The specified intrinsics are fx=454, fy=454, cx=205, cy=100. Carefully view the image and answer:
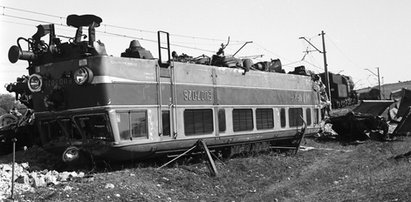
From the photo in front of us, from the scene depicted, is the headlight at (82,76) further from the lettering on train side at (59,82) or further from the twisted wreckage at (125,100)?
the lettering on train side at (59,82)

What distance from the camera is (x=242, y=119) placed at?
41.1ft

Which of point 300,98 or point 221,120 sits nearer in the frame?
point 221,120

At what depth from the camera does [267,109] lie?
44.3 ft

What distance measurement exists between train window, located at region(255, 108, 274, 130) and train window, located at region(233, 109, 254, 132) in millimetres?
394

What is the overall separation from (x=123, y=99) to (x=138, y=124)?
634 millimetres

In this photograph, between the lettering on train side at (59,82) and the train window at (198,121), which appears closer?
the lettering on train side at (59,82)

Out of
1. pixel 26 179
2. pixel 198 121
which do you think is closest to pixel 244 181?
pixel 198 121

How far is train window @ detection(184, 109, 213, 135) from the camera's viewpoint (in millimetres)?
10742

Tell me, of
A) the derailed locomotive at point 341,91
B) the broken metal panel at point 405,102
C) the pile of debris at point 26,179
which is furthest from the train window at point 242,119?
the derailed locomotive at point 341,91

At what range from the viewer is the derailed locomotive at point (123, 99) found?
9.23 m

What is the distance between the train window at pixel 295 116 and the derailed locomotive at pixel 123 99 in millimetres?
2975

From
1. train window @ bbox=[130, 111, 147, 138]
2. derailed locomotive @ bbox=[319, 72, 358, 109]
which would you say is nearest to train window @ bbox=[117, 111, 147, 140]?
train window @ bbox=[130, 111, 147, 138]

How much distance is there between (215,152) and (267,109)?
2316 mm

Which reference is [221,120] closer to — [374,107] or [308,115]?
[308,115]
